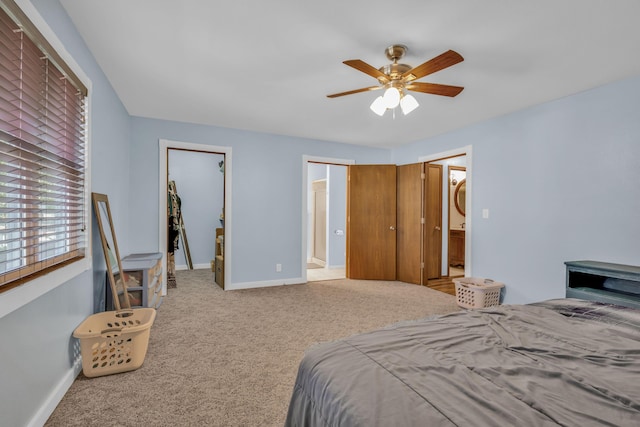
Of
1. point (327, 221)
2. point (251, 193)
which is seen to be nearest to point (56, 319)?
point (251, 193)

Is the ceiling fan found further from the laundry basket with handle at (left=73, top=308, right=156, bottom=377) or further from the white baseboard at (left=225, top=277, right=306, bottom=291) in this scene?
the white baseboard at (left=225, top=277, right=306, bottom=291)

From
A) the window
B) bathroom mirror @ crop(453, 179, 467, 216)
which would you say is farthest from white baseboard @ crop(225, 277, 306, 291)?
bathroom mirror @ crop(453, 179, 467, 216)

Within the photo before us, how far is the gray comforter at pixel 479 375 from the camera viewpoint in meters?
0.80

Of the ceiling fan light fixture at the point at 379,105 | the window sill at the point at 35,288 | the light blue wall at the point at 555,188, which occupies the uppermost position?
the ceiling fan light fixture at the point at 379,105

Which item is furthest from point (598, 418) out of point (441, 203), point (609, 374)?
point (441, 203)

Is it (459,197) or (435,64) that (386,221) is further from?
(435,64)

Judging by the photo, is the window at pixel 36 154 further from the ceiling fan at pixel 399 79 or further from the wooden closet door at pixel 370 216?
the wooden closet door at pixel 370 216

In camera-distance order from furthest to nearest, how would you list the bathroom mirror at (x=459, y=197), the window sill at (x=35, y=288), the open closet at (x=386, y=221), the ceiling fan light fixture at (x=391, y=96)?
the bathroom mirror at (x=459, y=197) → the open closet at (x=386, y=221) → the ceiling fan light fixture at (x=391, y=96) → the window sill at (x=35, y=288)

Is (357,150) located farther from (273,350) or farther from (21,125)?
(21,125)

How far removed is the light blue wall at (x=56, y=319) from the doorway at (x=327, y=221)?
3077 mm

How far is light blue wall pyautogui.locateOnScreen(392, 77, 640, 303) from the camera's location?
107 inches

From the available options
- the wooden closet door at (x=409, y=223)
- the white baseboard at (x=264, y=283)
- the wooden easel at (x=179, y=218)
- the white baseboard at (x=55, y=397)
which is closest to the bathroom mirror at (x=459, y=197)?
the wooden closet door at (x=409, y=223)

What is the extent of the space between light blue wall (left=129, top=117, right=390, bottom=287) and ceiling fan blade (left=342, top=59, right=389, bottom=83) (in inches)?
102

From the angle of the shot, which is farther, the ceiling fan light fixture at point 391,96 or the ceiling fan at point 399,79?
the ceiling fan light fixture at point 391,96
